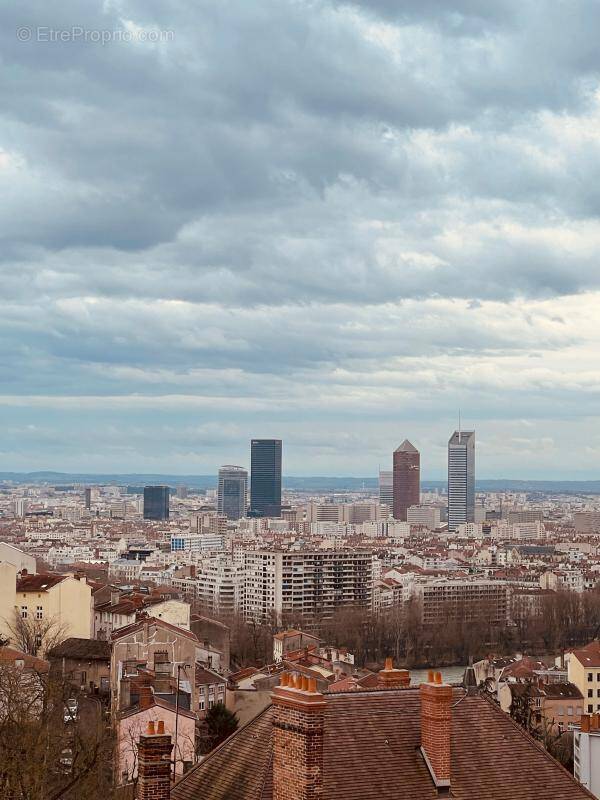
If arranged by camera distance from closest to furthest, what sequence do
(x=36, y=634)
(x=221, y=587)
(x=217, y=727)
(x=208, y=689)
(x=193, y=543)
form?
(x=217, y=727) → (x=208, y=689) → (x=36, y=634) → (x=221, y=587) → (x=193, y=543)

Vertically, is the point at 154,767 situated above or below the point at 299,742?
below

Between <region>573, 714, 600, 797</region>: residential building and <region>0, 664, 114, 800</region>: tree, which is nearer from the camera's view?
<region>0, 664, 114, 800</region>: tree

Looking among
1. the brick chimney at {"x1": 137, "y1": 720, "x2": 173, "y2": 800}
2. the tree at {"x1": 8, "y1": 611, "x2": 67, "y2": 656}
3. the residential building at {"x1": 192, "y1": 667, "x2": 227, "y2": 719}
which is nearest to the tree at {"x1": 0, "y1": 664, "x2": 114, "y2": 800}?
the brick chimney at {"x1": 137, "y1": 720, "x2": 173, "y2": 800}

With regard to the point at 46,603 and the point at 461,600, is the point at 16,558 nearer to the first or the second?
the point at 46,603

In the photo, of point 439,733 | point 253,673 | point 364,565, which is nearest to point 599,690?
point 253,673

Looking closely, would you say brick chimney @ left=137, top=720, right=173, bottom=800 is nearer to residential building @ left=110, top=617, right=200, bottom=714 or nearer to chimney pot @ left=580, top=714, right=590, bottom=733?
chimney pot @ left=580, top=714, right=590, bottom=733

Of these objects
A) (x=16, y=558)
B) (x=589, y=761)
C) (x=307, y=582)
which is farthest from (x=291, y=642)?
(x=589, y=761)
